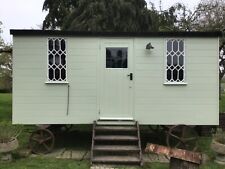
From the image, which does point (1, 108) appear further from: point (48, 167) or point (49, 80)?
point (48, 167)

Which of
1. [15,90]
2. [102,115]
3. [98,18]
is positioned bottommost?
[102,115]

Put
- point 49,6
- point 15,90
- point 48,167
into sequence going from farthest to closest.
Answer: point 49,6
point 15,90
point 48,167

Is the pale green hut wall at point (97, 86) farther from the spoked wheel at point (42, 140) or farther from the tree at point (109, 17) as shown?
the tree at point (109, 17)

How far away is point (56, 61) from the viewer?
908 centimetres

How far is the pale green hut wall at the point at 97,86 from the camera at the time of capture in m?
9.02

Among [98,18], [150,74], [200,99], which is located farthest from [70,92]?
[98,18]

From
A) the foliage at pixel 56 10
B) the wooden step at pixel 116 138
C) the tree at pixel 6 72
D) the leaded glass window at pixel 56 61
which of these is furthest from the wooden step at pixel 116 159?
the tree at pixel 6 72

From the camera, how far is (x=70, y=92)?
29.7ft

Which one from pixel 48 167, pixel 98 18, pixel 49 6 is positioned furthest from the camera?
pixel 49 6

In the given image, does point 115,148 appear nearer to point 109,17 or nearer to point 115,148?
point 115,148

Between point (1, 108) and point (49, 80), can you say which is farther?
point (1, 108)

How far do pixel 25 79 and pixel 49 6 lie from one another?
11976 mm

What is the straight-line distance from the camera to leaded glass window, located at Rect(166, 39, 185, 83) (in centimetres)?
909

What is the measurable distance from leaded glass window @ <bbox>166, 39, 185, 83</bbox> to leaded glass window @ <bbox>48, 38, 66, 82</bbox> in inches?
93.8
